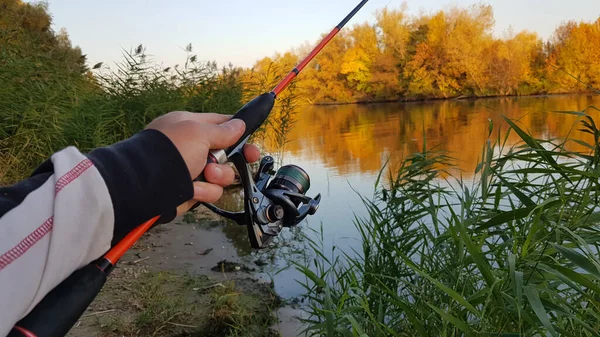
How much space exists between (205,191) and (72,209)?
14.5 inches

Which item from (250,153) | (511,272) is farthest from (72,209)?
(511,272)

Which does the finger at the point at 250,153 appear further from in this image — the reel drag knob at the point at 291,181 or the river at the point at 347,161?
the river at the point at 347,161

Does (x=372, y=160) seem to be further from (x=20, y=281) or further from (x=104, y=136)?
(x=20, y=281)

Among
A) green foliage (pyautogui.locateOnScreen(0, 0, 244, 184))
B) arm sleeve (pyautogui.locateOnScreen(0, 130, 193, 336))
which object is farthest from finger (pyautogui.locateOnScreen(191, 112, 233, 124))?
green foliage (pyautogui.locateOnScreen(0, 0, 244, 184))

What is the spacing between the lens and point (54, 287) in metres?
0.78

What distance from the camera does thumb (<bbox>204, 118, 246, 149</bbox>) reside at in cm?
108

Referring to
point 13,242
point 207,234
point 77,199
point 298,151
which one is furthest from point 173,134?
point 298,151

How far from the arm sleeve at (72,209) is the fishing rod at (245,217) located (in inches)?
1.0

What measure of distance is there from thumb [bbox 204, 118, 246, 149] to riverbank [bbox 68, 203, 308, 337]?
5.91ft

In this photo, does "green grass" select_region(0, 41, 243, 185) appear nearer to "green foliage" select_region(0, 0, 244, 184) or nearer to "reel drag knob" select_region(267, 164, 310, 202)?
"green foliage" select_region(0, 0, 244, 184)

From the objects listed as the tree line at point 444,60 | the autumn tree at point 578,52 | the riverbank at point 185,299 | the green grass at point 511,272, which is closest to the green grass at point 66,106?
the riverbank at point 185,299

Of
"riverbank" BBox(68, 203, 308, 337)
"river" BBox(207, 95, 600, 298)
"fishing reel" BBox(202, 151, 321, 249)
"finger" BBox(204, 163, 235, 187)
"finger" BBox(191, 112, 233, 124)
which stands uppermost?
"finger" BBox(191, 112, 233, 124)

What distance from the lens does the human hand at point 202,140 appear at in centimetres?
100

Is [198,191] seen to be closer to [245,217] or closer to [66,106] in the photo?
[245,217]
